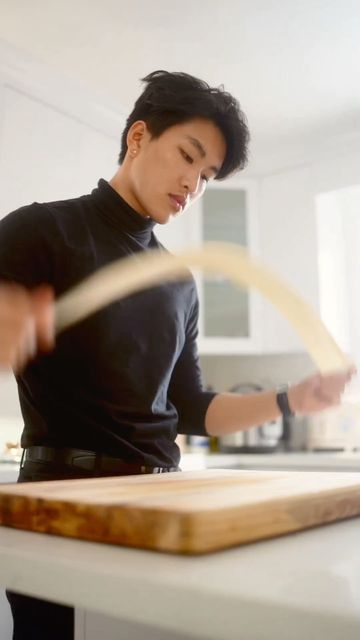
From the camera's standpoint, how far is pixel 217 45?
6.33ft

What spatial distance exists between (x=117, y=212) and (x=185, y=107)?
226mm

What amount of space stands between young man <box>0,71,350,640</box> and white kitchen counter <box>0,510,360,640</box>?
0.27 m

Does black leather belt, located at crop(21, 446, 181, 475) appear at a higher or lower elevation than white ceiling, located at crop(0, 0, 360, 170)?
lower

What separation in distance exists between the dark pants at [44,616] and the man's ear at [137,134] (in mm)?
608

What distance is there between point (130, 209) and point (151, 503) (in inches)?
26.8

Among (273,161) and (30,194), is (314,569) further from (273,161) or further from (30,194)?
(273,161)

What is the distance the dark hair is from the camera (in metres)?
1.07

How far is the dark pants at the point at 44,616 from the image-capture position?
0.75 metres

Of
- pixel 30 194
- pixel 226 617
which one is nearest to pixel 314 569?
pixel 226 617

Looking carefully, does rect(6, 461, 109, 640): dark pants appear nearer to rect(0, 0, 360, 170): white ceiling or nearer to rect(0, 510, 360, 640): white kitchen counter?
rect(0, 510, 360, 640): white kitchen counter

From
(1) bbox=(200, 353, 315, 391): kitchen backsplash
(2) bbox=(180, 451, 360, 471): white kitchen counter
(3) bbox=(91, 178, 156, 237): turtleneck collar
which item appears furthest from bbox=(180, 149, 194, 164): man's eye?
(1) bbox=(200, 353, 315, 391): kitchen backsplash

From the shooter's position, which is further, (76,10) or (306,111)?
Result: (306,111)

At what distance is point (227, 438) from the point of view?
8.20ft

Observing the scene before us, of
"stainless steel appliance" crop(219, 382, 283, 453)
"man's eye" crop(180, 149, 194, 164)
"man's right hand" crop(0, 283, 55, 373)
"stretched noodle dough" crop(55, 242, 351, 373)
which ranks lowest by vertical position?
"stainless steel appliance" crop(219, 382, 283, 453)
